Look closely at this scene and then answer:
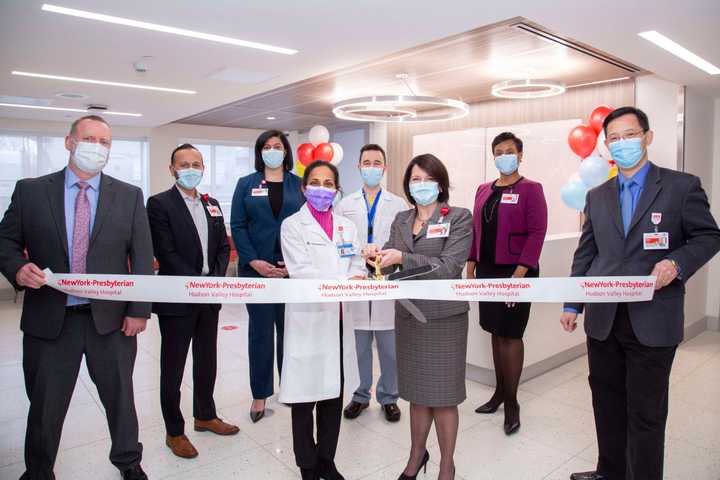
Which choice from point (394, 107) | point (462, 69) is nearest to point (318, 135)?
point (394, 107)

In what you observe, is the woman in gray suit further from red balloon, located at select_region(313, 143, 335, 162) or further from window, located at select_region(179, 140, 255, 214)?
window, located at select_region(179, 140, 255, 214)

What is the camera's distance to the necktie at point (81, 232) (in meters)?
2.42

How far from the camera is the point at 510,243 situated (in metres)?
3.44

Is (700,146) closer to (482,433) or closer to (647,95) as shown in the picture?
(647,95)

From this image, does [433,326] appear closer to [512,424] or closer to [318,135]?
[512,424]

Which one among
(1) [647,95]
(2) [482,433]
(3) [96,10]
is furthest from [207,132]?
(2) [482,433]

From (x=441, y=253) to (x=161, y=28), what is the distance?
337 cm

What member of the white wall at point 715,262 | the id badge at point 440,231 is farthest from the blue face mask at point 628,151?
the white wall at point 715,262

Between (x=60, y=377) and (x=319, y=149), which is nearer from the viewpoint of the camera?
(x=60, y=377)

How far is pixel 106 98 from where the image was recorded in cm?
755

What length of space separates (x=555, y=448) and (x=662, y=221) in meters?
1.70

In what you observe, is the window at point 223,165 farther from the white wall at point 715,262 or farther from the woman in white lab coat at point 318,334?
the woman in white lab coat at point 318,334

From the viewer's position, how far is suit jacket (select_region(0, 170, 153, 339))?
2.35 meters

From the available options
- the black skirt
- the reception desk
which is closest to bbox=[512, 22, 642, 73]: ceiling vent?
the reception desk
